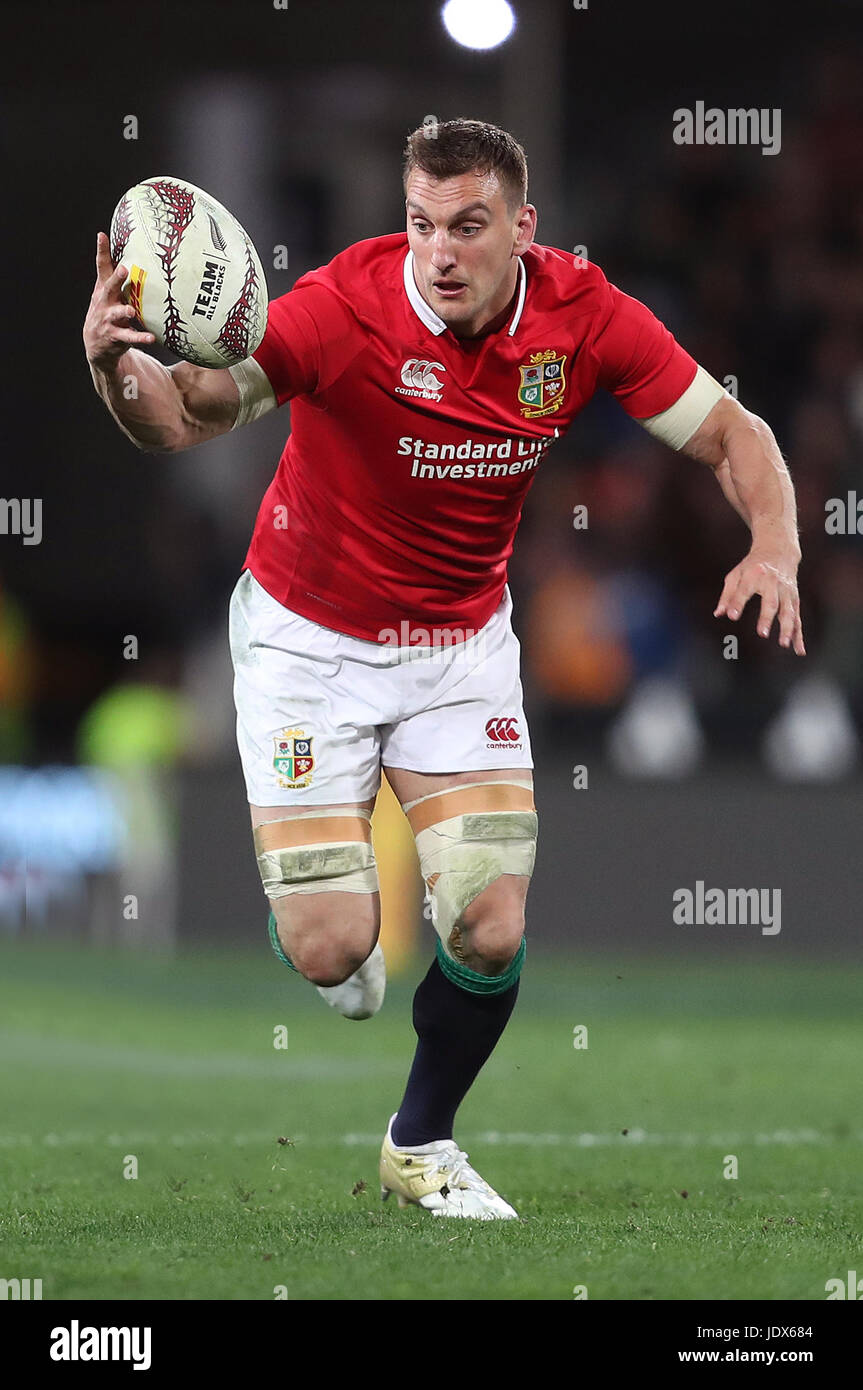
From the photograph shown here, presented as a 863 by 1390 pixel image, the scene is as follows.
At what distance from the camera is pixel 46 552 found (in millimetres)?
18219

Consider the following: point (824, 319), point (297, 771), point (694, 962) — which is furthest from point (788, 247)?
point (297, 771)

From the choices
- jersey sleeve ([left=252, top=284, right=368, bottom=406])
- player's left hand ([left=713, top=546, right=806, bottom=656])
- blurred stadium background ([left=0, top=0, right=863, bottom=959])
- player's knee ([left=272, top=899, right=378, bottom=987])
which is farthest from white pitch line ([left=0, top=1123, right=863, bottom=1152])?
blurred stadium background ([left=0, top=0, right=863, bottom=959])

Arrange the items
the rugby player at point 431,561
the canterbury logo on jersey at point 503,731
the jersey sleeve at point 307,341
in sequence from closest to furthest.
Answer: the jersey sleeve at point 307,341
the rugby player at point 431,561
the canterbury logo on jersey at point 503,731

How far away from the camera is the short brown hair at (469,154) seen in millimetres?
5270

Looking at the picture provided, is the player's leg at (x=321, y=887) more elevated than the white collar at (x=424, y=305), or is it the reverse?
the white collar at (x=424, y=305)

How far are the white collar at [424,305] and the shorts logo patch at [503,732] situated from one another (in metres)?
1.08

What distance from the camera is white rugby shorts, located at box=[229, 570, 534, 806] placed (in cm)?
570

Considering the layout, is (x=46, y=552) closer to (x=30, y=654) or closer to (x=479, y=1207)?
(x=30, y=654)

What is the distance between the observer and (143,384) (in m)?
4.83

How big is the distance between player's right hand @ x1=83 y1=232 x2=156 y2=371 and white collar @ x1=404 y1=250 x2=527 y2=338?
971 millimetres

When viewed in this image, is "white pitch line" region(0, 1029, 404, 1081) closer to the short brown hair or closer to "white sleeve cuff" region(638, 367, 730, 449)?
"white sleeve cuff" region(638, 367, 730, 449)

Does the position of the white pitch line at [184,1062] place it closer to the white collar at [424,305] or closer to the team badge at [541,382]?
the team badge at [541,382]

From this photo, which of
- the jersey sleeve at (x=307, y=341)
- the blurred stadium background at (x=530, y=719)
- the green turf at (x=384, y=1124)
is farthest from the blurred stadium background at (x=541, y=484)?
the jersey sleeve at (x=307, y=341)

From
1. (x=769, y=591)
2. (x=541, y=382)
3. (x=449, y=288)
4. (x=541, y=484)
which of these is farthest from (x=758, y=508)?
(x=541, y=484)
